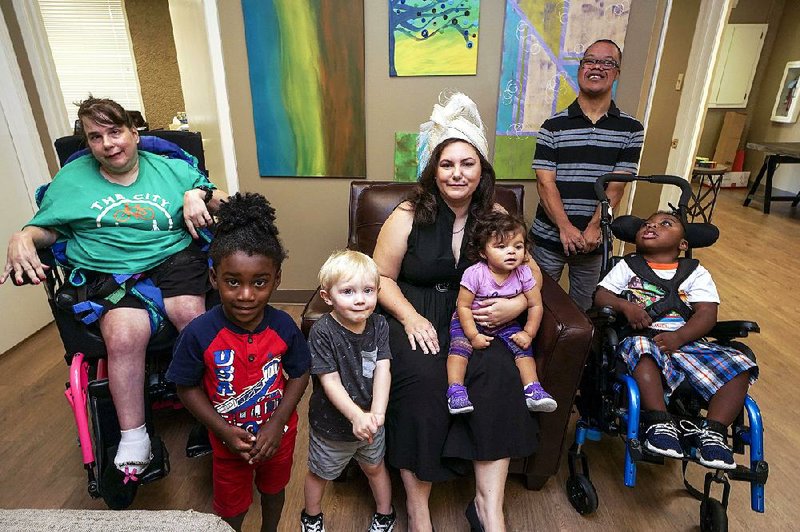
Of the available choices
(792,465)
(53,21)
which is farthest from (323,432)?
(53,21)

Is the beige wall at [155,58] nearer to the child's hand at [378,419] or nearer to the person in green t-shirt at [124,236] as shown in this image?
the person in green t-shirt at [124,236]

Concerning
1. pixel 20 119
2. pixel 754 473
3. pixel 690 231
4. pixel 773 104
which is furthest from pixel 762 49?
pixel 20 119

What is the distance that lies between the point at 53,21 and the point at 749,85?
9258 millimetres

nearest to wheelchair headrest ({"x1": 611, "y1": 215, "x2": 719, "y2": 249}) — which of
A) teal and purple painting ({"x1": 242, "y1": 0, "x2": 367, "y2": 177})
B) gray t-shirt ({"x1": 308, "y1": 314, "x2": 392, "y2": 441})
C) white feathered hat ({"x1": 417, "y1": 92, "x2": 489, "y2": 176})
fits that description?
white feathered hat ({"x1": 417, "y1": 92, "x2": 489, "y2": 176})

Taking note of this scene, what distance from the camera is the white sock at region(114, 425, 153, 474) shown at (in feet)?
4.70

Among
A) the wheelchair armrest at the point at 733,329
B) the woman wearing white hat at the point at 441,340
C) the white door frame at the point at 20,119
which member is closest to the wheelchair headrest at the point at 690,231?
the wheelchair armrest at the point at 733,329

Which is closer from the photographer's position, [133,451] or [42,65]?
[133,451]

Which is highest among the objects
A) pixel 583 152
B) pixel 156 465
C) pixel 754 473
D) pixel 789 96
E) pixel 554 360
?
pixel 789 96

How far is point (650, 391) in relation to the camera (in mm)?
1421

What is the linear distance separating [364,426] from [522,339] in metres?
0.62

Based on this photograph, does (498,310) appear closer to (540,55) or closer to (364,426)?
(364,426)

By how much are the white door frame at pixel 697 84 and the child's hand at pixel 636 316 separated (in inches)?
68.8

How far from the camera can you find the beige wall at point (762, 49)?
6258 mm

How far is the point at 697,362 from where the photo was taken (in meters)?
1.47
